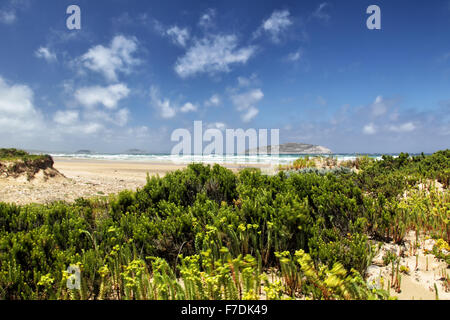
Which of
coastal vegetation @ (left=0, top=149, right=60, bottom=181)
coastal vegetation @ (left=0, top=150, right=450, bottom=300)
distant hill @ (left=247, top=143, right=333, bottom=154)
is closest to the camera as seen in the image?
coastal vegetation @ (left=0, top=150, right=450, bottom=300)

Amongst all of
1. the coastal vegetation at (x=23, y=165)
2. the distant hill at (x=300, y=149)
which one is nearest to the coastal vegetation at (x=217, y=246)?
the coastal vegetation at (x=23, y=165)

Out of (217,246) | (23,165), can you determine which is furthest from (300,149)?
(217,246)

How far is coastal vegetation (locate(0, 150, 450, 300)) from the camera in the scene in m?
2.54

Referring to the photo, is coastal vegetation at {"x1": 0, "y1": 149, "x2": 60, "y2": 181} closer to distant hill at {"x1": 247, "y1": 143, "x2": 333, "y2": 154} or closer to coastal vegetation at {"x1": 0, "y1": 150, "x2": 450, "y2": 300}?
coastal vegetation at {"x1": 0, "y1": 150, "x2": 450, "y2": 300}

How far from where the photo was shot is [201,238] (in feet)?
12.0

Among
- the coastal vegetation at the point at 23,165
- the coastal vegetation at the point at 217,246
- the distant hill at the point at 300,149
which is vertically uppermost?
the distant hill at the point at 300,149

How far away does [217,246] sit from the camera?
359cm

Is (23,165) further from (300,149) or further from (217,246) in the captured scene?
(300,149)

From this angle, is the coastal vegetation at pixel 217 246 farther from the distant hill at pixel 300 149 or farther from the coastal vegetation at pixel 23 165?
the distant hill at pixel 300 149

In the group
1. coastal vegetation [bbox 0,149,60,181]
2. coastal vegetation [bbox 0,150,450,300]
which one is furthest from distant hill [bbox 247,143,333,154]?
coastal vegetation [bbox 0,150,450,300]

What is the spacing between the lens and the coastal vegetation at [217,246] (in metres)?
2.54

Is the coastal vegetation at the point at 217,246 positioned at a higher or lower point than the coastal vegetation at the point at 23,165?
lower
